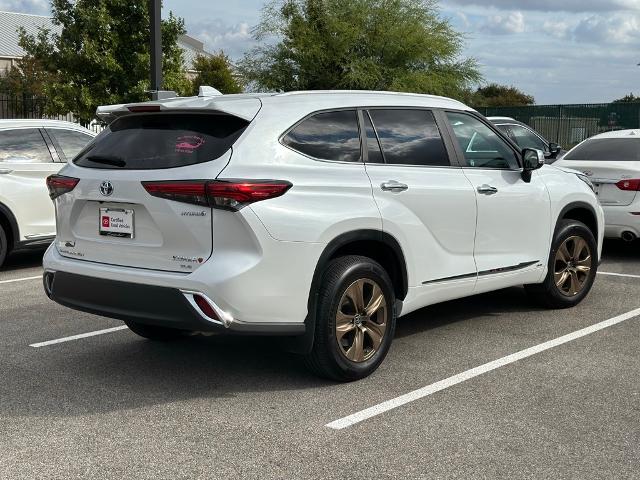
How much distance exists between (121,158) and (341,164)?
134 centimetres

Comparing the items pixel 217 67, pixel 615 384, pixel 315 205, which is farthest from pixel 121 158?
pixel 217 67

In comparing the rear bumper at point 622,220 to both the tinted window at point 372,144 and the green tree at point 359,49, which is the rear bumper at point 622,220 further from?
the green tree at point 359,49

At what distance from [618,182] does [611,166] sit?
229 mm

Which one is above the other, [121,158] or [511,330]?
[121,158]

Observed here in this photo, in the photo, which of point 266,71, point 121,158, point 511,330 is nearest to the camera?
point 121,158

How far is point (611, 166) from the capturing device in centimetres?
973

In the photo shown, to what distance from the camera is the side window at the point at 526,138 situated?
1534 cm

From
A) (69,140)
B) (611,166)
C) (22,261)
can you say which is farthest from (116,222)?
(611,166)

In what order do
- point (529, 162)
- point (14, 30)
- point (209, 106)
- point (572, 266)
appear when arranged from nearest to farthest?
1. point (209, 106)
2. point (529, 162)
3. point (572, 266)
4. point (14, 30)

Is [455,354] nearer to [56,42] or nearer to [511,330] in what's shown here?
[511,330]

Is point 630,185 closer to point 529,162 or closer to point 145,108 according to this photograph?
point 529,162

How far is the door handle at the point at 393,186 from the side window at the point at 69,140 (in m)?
5.76

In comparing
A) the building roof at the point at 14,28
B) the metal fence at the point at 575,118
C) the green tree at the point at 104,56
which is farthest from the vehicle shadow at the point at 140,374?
the building roof at the point at 14,28

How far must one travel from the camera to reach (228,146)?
15.3 ft
